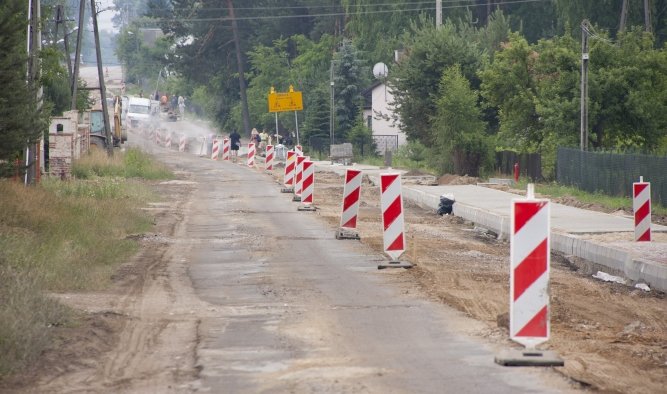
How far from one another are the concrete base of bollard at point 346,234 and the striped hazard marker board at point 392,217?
4244mm

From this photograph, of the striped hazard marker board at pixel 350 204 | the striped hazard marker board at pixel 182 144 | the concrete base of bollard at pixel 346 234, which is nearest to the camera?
the striped hazard marker board at pixel 350 204

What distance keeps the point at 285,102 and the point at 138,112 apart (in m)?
35.1

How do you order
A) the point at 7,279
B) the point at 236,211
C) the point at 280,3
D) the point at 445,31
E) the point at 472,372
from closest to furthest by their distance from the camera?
the point at 472,372, the point at 7,279, the point at 236,211, the point at 445,31, the point at 280,3

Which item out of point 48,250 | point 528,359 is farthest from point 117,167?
point 528,359

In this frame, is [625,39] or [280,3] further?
[280,3]

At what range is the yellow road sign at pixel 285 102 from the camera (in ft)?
227

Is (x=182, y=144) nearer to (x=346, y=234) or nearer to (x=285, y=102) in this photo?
(x=285, y=102)

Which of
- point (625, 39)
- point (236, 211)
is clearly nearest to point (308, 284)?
point (236, 211)

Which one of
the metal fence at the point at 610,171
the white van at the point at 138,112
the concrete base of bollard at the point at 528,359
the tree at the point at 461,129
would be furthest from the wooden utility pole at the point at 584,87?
the white van at the point at 138,112

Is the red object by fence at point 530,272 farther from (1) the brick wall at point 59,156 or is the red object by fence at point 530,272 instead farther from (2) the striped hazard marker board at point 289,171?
(1) the brick wall at point 59,156

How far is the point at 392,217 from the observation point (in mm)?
16922

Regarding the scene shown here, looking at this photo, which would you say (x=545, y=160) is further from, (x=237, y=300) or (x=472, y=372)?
(x=472, y=372)

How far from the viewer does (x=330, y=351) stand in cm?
1003

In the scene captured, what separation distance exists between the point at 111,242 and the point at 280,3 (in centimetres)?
8447
